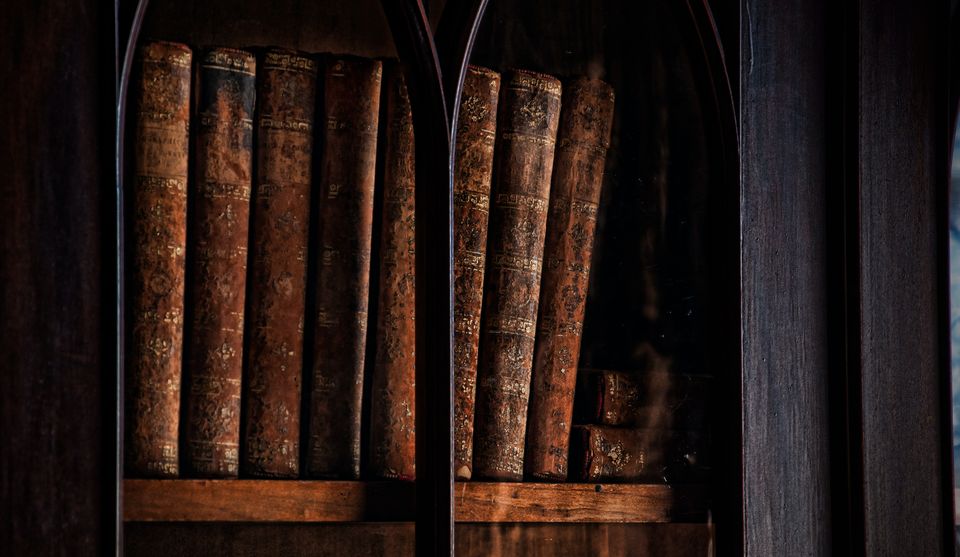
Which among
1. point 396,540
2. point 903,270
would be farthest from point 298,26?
point 903,270

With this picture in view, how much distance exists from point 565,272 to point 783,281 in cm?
21

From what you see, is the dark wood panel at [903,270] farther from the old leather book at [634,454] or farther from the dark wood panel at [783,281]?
the old leather book at [634,454]

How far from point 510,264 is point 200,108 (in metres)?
0.27

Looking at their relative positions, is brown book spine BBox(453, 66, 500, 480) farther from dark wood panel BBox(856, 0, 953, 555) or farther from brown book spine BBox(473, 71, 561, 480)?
dark wood panel BBox(856, 0, 953, 555)

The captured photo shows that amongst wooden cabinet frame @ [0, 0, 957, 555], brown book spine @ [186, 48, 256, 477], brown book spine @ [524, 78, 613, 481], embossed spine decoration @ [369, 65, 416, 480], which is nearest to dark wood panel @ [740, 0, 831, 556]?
wooden cabinet frame @ [0, 0, 957, 555]

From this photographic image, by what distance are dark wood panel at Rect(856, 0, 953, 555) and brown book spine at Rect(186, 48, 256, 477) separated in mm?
558

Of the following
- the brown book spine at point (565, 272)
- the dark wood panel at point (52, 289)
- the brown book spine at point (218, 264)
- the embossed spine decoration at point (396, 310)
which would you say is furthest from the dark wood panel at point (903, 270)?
the dark wood panel at point (52, 289)

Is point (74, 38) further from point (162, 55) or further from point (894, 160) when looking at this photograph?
point (894, 160)

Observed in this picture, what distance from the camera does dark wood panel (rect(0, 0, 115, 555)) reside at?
624mm

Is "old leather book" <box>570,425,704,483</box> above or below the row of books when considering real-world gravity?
below

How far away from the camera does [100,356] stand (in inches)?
25.4

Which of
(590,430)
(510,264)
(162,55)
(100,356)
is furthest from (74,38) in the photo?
(590,430)

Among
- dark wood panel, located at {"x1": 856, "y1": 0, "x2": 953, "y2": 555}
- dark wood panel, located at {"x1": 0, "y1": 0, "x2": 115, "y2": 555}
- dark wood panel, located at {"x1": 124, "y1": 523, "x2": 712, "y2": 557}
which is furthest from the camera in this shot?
dark wood panel, located at {"x1": 856, "y1": 0, "x2": 953, "y2": 555}

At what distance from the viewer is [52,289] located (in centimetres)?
63
